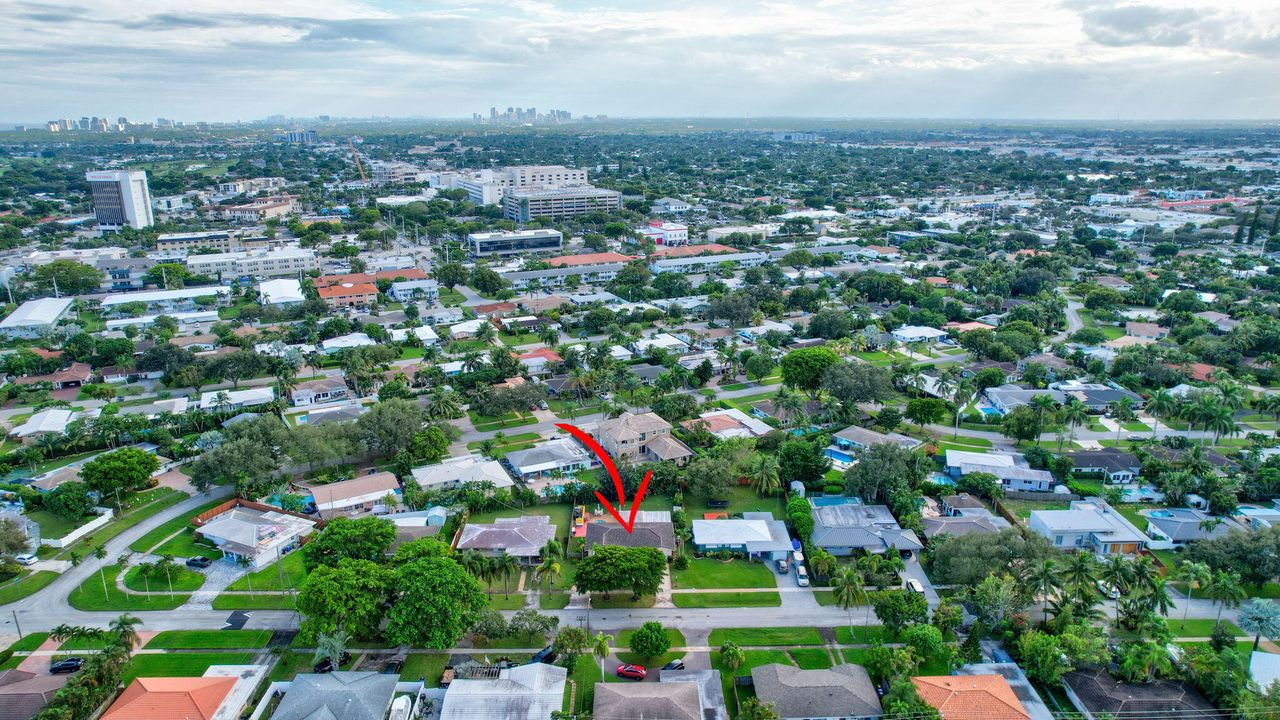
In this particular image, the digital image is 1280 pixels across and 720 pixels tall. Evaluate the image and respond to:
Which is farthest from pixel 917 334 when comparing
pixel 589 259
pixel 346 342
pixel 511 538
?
pixel 346 342

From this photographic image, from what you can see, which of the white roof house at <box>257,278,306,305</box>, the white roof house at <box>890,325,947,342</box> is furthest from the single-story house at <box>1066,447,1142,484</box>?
the white roof house at <box>257,278,306,305</box>

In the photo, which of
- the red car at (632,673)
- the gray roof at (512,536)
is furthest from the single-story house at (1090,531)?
the gray roof at (512,536)

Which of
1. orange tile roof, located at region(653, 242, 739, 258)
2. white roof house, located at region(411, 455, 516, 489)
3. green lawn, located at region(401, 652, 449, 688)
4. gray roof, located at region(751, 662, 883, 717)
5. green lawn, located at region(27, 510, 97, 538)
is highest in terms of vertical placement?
orange tile roof, located at region(653, 242, 739, 258)

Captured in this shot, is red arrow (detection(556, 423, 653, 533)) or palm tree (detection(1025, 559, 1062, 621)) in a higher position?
palm tree (detection(1025, 559, 1062, 621))

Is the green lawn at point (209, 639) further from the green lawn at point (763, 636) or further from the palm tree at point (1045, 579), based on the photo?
the palm tree at point (1045, 579)

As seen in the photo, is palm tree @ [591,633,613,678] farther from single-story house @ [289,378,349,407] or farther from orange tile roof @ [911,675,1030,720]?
single-story house @ [289,378,349,407]

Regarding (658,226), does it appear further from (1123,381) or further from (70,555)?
(70,555)

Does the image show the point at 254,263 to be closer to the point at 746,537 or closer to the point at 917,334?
the point at 917,334

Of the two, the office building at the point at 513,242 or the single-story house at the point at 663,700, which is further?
the office building at the point at 513,242
